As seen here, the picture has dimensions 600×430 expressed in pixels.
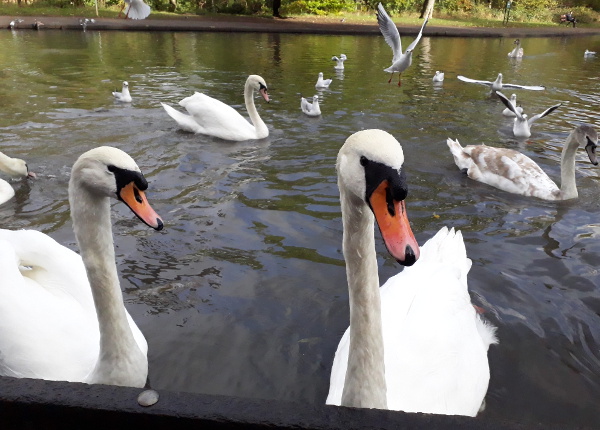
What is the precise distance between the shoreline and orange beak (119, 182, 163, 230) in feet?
98.4

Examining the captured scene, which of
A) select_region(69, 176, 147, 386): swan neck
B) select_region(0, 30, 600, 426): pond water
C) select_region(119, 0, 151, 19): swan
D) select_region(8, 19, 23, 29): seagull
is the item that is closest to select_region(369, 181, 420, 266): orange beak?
select_region(69, 176, 147, 386): swan neck

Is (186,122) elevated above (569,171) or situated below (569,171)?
below

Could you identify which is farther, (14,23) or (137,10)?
(14,23)

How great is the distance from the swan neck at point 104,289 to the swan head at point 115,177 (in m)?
0.15

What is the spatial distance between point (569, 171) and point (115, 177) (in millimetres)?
6186

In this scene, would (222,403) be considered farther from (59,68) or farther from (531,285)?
(59,68)

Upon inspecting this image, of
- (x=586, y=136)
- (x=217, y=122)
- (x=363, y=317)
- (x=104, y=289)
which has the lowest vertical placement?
(x=217, y=122)

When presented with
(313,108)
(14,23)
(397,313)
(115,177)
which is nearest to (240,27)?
(14,23)

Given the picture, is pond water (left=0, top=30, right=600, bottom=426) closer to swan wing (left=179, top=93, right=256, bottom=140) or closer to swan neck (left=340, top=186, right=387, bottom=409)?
swan wing (left=179, top=93, right=256, bottom=140)

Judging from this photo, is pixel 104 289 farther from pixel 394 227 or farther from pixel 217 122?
pixel 217 122

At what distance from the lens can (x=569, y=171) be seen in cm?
698

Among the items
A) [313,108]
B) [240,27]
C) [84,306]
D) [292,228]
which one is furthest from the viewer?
[240,27]

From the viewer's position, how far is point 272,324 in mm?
4207

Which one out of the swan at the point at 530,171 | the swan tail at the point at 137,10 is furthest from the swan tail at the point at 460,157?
the swan tail at the point at 137,10
